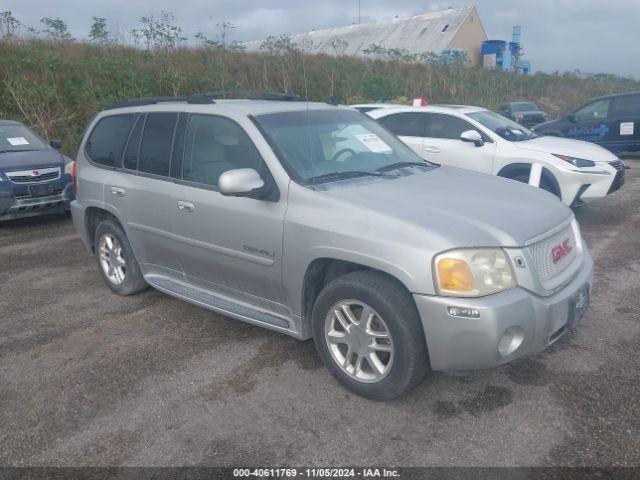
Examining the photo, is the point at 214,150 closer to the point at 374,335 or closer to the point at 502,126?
the point at 374,335

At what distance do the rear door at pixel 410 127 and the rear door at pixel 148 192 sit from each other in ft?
15.5

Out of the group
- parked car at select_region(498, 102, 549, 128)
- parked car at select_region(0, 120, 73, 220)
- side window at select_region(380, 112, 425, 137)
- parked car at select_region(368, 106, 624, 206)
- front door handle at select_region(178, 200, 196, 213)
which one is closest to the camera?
front door handle at select_region(178, 200, 196, 213)

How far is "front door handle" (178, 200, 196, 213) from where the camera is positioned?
161 inches

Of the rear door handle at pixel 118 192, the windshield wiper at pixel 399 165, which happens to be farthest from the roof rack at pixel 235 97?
the windshield wiper at pixel 399 165

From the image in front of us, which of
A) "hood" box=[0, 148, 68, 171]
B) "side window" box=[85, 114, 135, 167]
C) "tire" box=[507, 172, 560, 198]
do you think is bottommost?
"tire" box=[507, 172, 560, 198]

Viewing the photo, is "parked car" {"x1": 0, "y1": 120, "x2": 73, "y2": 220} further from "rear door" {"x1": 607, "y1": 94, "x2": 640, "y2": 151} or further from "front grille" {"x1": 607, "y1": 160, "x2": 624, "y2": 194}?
"rear door" {"x1": 607, "y1": 94, "x2": 640, "y2": 151}

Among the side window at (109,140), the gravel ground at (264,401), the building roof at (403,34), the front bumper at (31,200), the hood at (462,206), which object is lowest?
the gravel ground at (264,401)

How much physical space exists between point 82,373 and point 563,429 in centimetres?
296

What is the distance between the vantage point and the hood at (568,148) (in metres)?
7.57

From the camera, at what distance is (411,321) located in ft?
9.84

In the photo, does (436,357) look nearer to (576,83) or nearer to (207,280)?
(207,280)

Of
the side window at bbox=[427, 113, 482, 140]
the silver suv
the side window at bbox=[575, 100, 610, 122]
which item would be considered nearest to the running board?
the silver suv

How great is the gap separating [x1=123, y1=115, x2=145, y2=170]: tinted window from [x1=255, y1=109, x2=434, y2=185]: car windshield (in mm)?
1307

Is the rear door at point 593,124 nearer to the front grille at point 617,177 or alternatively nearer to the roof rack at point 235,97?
the front grille at point 617,177
